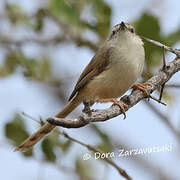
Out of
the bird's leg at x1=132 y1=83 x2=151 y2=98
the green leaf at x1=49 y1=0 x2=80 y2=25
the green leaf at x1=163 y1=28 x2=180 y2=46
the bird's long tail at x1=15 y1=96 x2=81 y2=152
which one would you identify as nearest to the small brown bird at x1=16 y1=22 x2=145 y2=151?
the bird's long tail at x1=15 y1=96 x2=81 y2=152

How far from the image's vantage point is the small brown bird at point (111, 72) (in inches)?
161

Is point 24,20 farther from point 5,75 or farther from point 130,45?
point 130,45

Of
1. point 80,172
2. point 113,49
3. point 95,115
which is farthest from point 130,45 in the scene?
point 95,115

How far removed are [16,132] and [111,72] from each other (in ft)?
3.69

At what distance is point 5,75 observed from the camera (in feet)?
17.8

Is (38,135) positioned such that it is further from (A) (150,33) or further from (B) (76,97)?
(A) (150,33)

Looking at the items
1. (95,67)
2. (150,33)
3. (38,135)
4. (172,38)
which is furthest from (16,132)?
(172,38)

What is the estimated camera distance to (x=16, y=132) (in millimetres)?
4320

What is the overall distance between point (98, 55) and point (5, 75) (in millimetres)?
1390

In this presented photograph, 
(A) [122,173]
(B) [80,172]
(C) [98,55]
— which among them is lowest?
(B) [80,172]

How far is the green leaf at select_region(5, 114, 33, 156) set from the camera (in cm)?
431

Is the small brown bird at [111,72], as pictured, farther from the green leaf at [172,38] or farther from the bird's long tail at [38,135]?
the green leaf at [172,38]

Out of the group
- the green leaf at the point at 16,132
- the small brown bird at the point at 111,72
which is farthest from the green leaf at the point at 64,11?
the green leaf at the point at 16,132

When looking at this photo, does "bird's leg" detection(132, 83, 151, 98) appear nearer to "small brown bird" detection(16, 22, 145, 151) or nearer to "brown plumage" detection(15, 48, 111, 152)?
"small brown bird" detection(16, 22, 145, 151)
